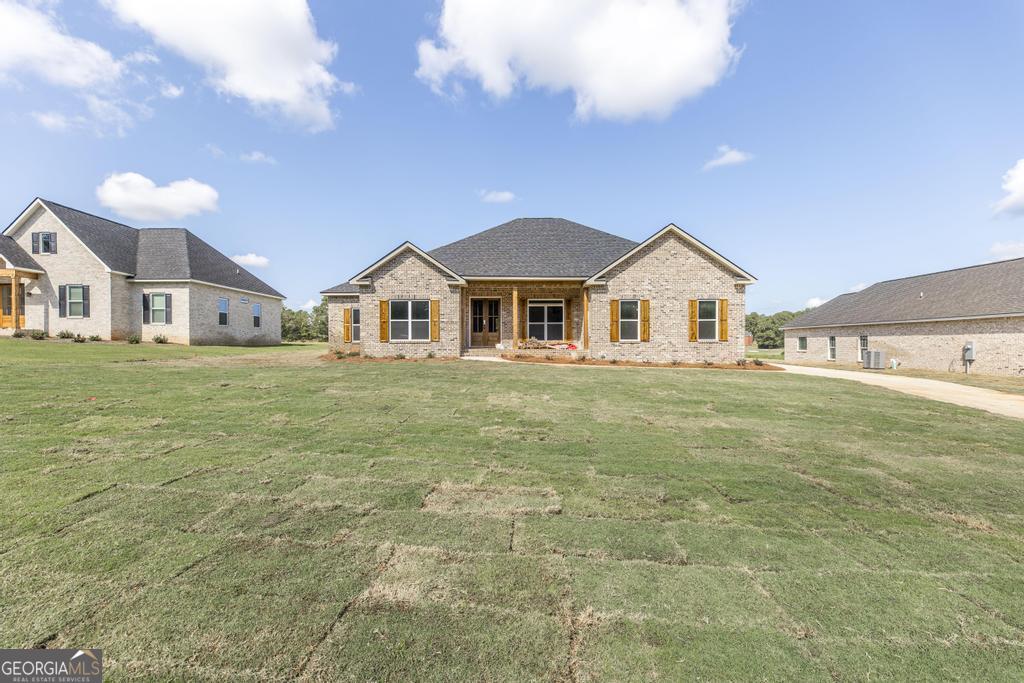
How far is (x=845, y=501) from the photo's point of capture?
395cm

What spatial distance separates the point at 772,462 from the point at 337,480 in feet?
16.7

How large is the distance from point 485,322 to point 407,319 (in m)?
4.04

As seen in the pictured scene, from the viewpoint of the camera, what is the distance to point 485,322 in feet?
64.7

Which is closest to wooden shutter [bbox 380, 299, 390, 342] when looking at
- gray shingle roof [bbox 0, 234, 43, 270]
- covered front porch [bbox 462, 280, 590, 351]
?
covered front porch [bbox 462, 280, 590, 351]

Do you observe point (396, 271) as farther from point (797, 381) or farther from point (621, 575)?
point (621, 575)

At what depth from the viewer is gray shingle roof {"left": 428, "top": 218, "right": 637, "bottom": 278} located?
1828cm

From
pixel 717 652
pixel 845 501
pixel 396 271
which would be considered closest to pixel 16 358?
pixel 396 271

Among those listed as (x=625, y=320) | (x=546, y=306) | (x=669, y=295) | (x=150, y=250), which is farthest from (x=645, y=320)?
(x=150, y=250)

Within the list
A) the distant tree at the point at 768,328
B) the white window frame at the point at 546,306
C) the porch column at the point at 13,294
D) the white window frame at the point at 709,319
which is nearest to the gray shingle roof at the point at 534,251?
the white window frame at the point at 546,306

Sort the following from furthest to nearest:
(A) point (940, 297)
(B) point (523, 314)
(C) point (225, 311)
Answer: (C) point (225, 311), (A) point (940, 297), (B) point (523, 314)

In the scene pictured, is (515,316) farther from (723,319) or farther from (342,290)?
(342,290)

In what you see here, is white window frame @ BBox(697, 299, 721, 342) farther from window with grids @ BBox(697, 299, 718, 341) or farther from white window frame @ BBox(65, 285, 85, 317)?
white window frame @ BBox(65, 285, 85, 317)

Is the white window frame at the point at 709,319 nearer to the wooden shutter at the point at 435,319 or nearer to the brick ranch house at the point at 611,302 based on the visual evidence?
the brick ranch house at the point at 611,302

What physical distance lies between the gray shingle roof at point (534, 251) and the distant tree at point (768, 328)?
47.2 metres
